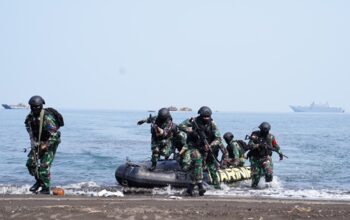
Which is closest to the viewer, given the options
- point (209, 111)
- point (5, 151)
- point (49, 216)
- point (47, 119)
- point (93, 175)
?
point (49, 216)

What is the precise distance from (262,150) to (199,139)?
4.30 metres

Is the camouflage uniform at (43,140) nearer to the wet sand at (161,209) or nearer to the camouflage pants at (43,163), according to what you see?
the camouflage pants at (43,163)

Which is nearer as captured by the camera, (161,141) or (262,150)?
(161,141)

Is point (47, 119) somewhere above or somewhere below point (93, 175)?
above

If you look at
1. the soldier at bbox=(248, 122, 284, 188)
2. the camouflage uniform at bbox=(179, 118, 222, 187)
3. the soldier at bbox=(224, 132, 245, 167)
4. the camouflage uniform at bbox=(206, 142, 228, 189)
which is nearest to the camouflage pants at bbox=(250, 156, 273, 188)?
the soldier at bbox=(248, 122, 284, 188)

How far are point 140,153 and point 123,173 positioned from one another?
807 inches

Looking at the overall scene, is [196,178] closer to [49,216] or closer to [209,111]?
[209,111]

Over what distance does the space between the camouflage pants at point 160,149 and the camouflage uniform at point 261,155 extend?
7.28 ft

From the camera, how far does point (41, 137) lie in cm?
1255

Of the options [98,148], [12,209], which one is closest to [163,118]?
[12,209]

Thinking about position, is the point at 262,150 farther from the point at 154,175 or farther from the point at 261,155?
the point at 154,175

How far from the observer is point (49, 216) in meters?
9.66

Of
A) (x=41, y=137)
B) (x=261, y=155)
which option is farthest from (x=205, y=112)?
(x=261, y=155)

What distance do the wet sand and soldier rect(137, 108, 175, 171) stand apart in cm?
449
